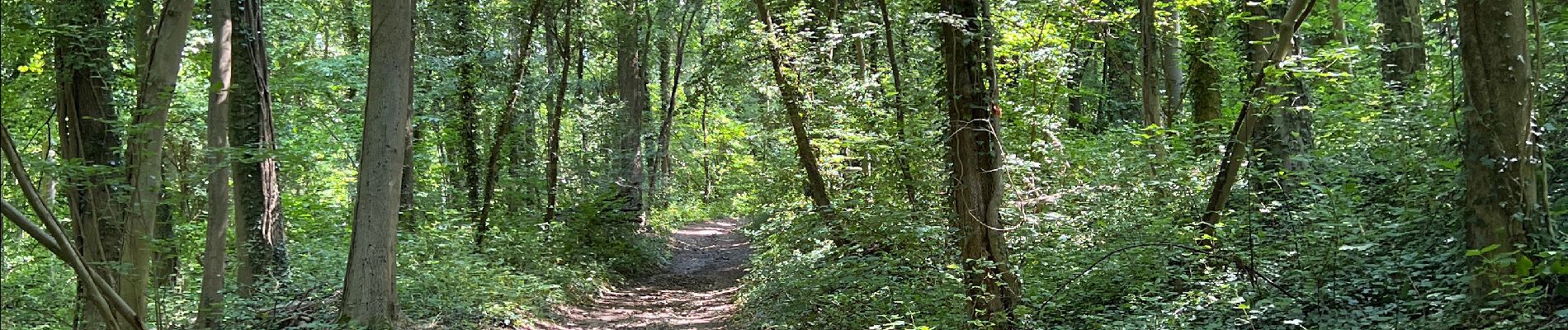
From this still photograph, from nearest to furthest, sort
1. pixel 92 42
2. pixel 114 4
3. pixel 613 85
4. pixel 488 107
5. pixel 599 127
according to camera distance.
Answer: pixel 92 42, pixel 114 4, pixel 488 107, pixel 599 127, pixel 613 85

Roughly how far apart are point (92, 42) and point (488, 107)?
6.29m

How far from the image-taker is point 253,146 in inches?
341

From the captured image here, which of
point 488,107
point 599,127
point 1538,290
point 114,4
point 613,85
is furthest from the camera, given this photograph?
point 613,85

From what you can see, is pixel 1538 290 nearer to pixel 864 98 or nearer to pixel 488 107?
pixel 864 98

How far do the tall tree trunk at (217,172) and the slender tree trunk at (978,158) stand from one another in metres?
6.32

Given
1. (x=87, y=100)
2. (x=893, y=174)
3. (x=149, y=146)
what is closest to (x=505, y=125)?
(x=87, y=100)

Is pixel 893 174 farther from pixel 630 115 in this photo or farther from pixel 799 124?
pixel 630 115

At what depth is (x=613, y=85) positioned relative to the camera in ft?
76.3

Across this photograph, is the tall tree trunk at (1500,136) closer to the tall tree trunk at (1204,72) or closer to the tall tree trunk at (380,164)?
the tall tree trunk at (1204,72)

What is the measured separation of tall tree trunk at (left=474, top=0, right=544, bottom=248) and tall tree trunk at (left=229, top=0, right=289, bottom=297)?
563cm

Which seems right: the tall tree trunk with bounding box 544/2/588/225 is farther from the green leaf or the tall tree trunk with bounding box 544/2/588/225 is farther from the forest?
the green leaf

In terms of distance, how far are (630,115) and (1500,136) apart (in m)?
15.7

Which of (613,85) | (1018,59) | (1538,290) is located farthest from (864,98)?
(613,85)

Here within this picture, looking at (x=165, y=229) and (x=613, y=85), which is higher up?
(x=613, y=85)
